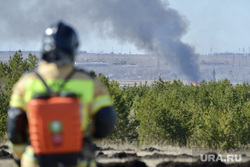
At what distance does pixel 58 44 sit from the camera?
12.2 feet

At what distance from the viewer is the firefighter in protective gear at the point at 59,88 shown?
362 cm

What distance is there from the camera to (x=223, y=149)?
32531mm

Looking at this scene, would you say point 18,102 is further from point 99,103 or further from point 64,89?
point 99,103

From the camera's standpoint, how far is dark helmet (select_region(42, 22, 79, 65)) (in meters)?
3.69

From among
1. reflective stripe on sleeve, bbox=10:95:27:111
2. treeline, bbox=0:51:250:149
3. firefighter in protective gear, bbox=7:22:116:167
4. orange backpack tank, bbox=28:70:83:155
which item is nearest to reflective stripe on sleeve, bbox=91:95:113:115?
firefighter in protective gear, bbox=7:22:116:167

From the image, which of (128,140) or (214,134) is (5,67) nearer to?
(128,140)

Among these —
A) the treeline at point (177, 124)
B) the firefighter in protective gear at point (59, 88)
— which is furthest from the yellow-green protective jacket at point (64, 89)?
the treeline at point (177, 124)

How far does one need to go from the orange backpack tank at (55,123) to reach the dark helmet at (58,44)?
308 millimetres

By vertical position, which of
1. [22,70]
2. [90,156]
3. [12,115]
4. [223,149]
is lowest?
[223,149]

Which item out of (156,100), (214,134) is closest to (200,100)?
(156,100)

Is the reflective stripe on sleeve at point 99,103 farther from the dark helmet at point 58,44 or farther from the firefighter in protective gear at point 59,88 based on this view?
the dark helmet at point 58,44

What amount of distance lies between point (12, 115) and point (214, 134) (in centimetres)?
2988

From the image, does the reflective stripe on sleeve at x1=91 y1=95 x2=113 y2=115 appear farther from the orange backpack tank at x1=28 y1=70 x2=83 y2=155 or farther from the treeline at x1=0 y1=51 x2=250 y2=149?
the treeline at x1=0 y1=51 x2=250 y2=149

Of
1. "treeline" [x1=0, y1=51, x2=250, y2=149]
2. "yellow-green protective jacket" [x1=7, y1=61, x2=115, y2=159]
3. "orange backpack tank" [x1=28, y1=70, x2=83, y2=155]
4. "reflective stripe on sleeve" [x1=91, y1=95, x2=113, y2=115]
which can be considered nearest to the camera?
"orange backpack tank" [x1=28, y1=70, x2=83, y2=155]
